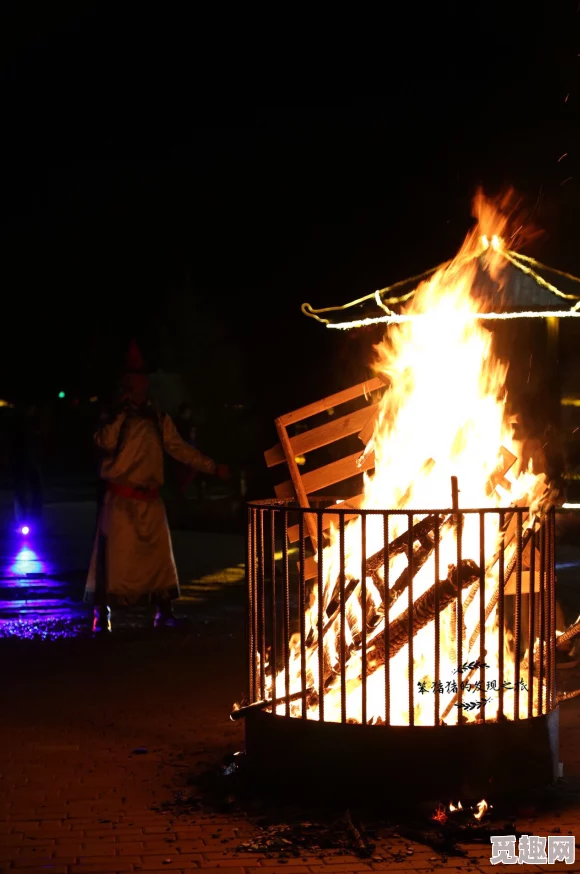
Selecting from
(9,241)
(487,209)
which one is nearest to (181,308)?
(9,241)

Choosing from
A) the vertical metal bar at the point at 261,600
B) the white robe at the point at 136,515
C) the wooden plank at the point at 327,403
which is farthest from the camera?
the white robe at the point at 136,515

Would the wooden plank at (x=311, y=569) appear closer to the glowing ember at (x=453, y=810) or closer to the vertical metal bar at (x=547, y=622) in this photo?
the vertical metal bar at (x=547, y=622)

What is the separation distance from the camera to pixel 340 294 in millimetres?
25094

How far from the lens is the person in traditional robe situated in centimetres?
924

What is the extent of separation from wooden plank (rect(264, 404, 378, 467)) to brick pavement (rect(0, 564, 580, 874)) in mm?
1390

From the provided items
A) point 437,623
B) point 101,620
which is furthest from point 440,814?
point 101,620

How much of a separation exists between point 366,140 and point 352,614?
1968cm

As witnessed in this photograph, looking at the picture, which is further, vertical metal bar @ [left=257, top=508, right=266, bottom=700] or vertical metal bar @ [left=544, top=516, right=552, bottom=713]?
vertical metal bar @ [left=257, top=508, right=266, bottom=700]

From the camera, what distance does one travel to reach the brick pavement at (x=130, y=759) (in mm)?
4508

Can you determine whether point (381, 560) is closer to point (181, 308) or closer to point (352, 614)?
point (352, 614)

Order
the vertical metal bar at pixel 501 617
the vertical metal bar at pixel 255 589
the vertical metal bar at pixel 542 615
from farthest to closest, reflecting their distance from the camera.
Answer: the vertical metal bar at pixel 255 589 → the vertical metal bar at pixel 542 615 → the vertical metal bar at pixel 501 617

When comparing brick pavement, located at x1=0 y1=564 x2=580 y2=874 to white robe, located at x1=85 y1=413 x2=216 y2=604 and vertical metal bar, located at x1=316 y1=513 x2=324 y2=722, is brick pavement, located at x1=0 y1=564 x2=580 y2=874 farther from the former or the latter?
vertical metal bar, located at x1=316 y1=513 x2=324 y2=722

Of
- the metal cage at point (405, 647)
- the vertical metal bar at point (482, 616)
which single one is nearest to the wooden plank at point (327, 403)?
the metal cage at point (405, 647)

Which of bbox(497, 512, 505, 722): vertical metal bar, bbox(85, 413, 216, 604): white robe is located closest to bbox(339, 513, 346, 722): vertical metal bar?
bbox(497, 512, 505, 722): vertical metal bar
